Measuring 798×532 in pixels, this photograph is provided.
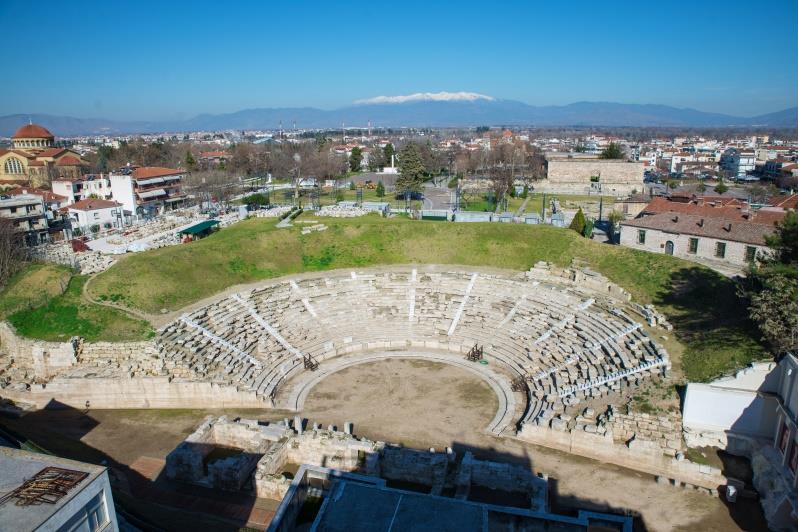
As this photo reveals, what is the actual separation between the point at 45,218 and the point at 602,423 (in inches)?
1786

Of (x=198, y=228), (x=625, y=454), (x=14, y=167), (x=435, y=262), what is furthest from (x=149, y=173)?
(x=625, y=454)

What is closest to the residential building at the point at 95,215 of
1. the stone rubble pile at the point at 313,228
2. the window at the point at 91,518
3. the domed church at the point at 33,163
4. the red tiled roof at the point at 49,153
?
the stone rubble pile at the point at 313,228

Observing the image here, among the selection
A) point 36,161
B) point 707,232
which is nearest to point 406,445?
point 707,232

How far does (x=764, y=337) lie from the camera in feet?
73.4

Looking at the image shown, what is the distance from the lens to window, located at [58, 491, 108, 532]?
37.7ft

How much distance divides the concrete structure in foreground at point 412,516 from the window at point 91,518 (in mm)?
4018

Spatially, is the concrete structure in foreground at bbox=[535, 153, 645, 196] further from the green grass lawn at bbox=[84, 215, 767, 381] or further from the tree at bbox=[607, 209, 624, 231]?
the green grass lawn at bbox=[84, 215, 767, 381]

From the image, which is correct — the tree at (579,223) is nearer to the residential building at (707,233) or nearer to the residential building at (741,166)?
the residential building at (707,233)

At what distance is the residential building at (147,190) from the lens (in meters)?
56.0

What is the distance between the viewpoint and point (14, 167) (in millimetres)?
73000

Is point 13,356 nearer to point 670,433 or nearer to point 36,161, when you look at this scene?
point 670,433

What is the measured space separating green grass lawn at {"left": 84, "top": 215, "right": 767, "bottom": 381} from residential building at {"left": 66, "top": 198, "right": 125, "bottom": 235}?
14551 millimetres

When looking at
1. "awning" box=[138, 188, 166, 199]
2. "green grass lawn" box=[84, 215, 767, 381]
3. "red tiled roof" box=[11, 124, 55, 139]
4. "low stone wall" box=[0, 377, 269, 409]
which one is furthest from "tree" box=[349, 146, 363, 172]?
"low stone wall" box=[0, 377, 269, 409]

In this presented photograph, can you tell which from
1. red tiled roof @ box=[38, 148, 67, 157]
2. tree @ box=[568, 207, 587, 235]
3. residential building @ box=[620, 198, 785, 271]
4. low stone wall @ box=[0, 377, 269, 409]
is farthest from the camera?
red tiled roof @ box=[38, 148, 67, 157]
